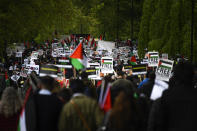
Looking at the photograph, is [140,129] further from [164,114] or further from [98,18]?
[98,18]

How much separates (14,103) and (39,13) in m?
7.33

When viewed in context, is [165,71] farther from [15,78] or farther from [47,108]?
[15,78]

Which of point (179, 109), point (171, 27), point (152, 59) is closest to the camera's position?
point (179, 109)

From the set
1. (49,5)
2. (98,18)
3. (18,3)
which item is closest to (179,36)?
(49,5)

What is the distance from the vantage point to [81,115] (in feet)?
18.1

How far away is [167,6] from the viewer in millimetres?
25141

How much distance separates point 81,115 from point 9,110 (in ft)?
5.38

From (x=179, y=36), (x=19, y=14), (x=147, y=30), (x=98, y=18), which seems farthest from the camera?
(x=98, y=18)

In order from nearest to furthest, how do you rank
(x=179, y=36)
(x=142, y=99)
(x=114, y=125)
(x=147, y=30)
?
(x=114, y=125) < (x=142, y=99) < (x=179, y=36) < (x=147, y=30)

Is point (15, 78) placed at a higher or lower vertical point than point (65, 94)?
lower

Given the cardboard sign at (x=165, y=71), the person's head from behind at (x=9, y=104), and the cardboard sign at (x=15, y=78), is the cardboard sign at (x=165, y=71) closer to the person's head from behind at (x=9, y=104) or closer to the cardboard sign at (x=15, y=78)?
the person's head from behind at (x=9, y=104)

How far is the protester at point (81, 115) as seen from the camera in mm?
5500

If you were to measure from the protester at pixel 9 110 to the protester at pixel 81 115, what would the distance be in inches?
52.7

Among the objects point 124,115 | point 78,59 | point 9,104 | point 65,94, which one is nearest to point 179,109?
point 124,115
